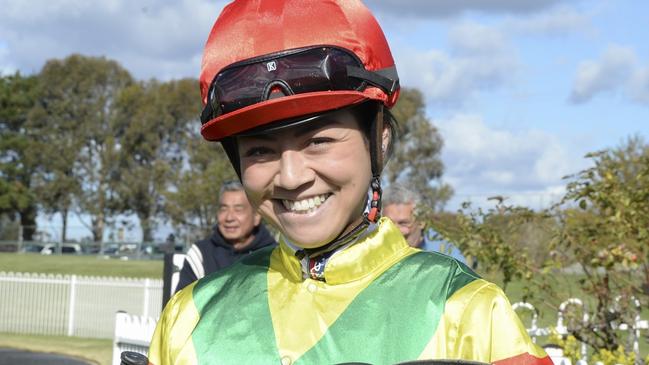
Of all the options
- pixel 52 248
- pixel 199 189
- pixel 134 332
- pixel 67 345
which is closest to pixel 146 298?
pixel 67 345

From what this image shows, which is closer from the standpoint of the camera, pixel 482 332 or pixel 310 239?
pixel 482 332

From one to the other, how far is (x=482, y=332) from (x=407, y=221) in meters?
5.13

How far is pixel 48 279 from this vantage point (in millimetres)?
17859

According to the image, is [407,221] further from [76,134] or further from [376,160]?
[76,134]

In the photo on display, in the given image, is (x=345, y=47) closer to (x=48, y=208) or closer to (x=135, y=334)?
(x=135, y=334)

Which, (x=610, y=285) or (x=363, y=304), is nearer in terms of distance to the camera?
(x=363, y=304)

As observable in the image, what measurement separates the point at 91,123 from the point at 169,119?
12.7 ft

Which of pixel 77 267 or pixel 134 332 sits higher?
pixel 134 332

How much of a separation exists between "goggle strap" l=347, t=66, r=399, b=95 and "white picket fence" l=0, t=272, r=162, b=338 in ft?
47.5

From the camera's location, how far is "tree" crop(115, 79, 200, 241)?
4481 centimetres

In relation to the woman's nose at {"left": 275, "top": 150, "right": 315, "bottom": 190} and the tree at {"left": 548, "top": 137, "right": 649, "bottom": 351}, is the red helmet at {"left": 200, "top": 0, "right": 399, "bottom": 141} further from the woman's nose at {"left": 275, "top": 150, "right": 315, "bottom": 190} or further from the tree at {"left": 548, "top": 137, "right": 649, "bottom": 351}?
the tree at {"left": 548, "top": 137, "right": 649, "bottom": 351}

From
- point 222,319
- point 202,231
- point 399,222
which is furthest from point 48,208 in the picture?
point 222,319

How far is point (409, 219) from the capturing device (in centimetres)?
675

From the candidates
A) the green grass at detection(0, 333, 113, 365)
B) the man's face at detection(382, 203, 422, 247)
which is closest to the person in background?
the man's face at detection(382, 203, 422, 247)
